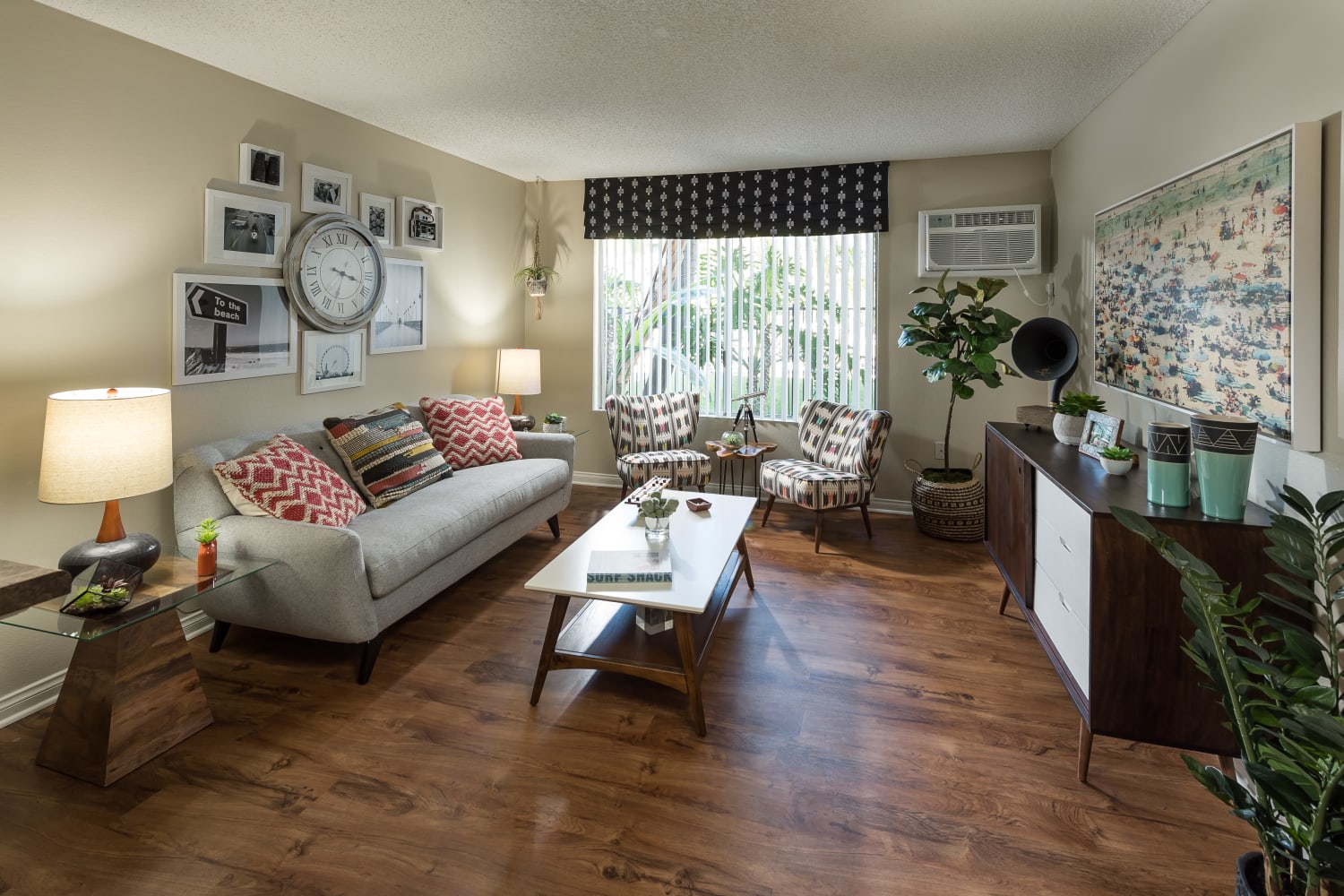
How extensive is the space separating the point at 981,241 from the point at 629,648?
352 centimetres

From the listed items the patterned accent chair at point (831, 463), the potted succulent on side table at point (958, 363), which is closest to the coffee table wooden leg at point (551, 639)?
the patterned accent chair at point (831, 463)

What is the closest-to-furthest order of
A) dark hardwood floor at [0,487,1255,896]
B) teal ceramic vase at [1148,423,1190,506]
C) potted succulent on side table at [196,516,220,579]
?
dark hardwood floor at [0,487,1255,896] → teal ceramic vase at [1148,423,1190,506] → potted succulent on side table at [196,516,220,579]

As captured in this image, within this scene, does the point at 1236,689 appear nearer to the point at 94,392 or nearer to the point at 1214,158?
the point at 1214,158

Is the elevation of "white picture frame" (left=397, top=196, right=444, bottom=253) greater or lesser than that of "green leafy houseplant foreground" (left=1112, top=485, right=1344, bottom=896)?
greater

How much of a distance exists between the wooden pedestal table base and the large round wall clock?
1.80 m

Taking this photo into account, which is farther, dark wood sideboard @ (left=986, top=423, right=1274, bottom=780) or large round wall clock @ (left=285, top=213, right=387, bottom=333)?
large round wall clock @ (left=285, top=213, right=387, bottom=333)

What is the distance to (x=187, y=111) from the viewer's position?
286 centimetres

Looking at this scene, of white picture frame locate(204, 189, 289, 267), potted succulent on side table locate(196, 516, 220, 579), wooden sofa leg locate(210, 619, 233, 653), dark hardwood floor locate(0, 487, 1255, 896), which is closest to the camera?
dark hardwood floor locate(0, 487, 1255, 896)

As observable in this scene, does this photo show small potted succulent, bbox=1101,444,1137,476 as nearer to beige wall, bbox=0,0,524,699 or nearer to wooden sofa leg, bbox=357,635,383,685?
wooden sofa leg, bbox=357,635,383,685

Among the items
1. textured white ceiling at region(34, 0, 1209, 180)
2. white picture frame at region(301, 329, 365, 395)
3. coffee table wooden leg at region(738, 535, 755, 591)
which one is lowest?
coffee table wooden leg at region(738, 535, 755, 591)

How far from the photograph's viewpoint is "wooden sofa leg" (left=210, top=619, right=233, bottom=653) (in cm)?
277

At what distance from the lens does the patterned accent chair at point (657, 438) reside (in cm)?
459

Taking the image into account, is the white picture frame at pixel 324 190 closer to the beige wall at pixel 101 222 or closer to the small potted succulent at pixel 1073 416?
the beige wall at pixel 101 222

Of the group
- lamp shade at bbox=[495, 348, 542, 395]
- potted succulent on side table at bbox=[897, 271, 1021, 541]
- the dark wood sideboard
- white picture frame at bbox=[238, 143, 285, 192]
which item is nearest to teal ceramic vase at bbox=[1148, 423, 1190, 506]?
the dark wood sideboard
